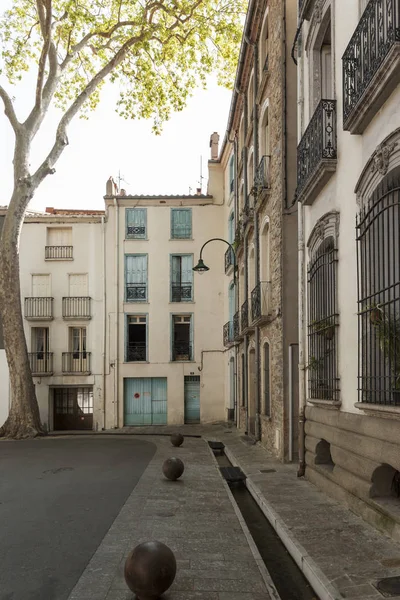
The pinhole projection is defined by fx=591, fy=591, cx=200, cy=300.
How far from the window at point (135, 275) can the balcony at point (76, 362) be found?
11.6ft

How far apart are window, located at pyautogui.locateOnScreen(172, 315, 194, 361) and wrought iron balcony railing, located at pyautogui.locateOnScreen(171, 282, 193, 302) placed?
0.81 m

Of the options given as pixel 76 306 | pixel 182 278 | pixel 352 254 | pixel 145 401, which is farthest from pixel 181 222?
pixel 352 254

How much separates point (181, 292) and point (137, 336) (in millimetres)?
2958

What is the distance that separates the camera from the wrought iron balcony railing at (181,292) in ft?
92.4

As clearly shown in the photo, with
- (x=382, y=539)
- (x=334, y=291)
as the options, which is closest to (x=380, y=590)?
(x=382, y=539)

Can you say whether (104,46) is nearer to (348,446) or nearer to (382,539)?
(348,446)

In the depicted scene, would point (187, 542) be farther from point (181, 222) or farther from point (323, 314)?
point (181, 222)

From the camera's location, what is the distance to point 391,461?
6.48 metres

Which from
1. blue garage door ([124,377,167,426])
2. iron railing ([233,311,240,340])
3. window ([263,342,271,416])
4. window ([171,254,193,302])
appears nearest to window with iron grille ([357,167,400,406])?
window ([263,342,271,416])

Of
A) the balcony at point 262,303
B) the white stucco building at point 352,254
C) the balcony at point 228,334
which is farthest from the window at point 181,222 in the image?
the white stucco building at point 352,254

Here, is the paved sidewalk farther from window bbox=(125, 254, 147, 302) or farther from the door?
window bbox=(125, 254, 147, 302)

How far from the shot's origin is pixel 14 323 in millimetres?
21859

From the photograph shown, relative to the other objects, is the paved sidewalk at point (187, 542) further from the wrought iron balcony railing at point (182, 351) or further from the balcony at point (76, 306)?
the balcony at point (76, 306)

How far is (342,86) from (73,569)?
7.11m
